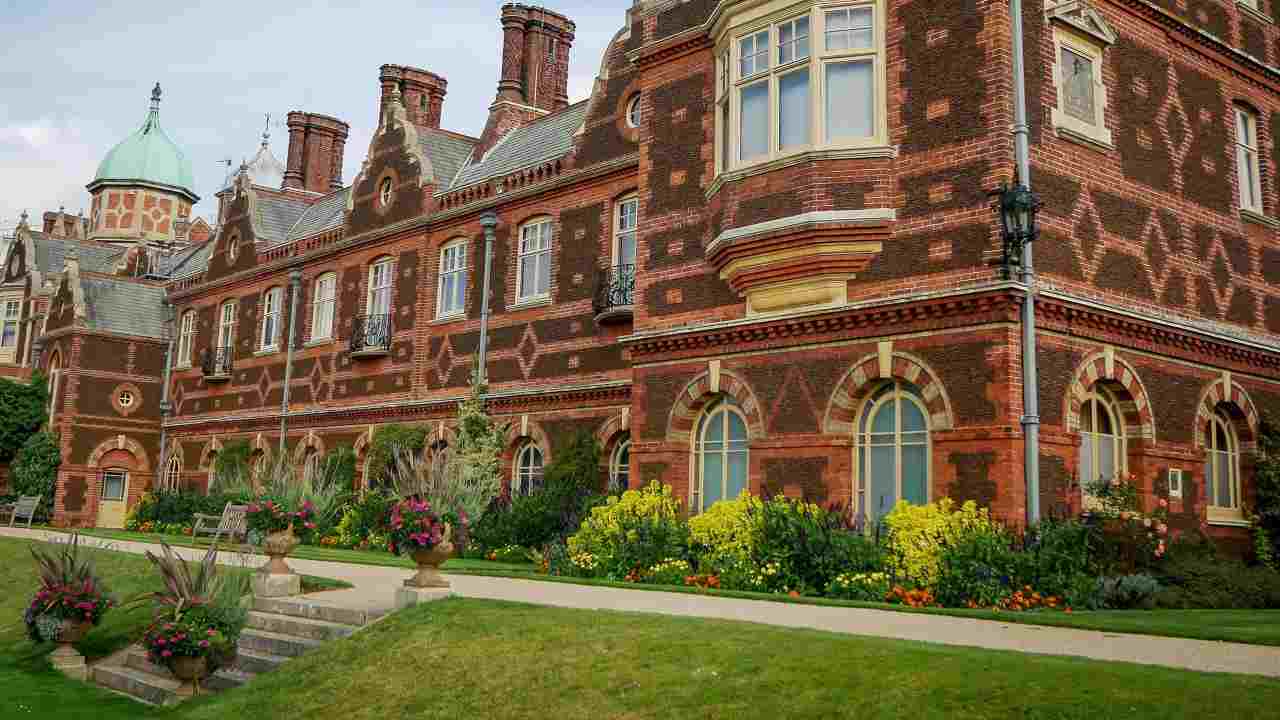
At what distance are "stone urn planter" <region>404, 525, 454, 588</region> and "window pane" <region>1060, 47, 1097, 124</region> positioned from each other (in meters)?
9.99

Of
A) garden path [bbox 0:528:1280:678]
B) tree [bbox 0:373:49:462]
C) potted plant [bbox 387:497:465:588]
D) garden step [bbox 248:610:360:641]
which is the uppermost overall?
tree [bbox 0:373:49:462]

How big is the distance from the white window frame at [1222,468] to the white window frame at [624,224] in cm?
1105

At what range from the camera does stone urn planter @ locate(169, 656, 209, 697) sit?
462 inches

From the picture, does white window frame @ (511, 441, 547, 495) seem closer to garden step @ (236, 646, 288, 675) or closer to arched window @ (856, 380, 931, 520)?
arched window @ (856, 380, 931, 520)

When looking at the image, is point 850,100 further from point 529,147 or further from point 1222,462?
point 529,147

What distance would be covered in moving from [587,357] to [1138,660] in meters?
16.3

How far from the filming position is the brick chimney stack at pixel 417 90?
1328 inches

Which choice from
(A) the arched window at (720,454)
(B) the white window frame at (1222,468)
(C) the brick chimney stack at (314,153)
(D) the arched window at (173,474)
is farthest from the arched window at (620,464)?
(C) the brick chimney stack at (314,153)

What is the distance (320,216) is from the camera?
37.2 meters

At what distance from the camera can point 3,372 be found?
1898 inches

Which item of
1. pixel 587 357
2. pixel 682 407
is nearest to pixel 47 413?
pixel 587 357

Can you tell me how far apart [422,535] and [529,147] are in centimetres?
1654

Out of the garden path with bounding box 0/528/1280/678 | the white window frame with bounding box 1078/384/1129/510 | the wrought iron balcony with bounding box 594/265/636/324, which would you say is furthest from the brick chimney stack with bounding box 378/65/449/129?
the white window frame with bounding box 1078/384/1129/510

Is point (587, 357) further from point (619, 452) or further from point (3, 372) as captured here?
point (3, 372)
